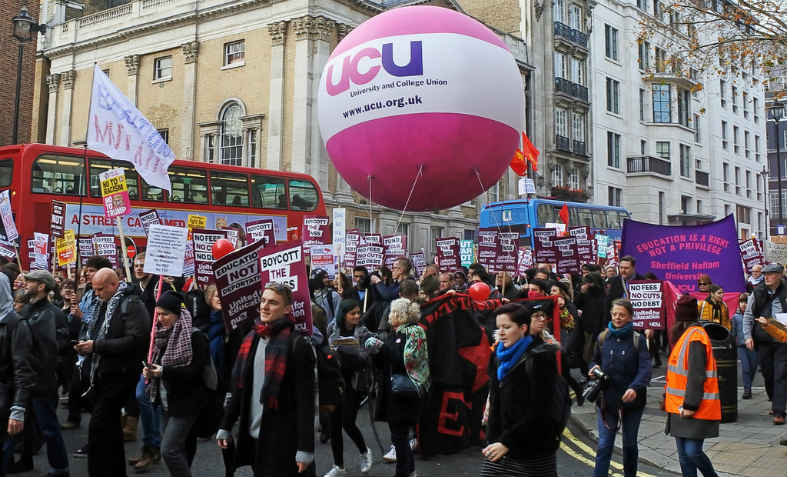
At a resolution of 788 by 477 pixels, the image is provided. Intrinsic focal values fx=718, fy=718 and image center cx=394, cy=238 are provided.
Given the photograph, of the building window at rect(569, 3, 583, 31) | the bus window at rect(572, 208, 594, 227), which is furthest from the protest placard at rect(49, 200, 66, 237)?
the building window at rect(569, 3, 583, 31)

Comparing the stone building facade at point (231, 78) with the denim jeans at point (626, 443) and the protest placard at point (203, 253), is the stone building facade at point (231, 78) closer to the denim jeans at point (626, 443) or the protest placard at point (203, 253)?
the protest placard at point (203, 253)

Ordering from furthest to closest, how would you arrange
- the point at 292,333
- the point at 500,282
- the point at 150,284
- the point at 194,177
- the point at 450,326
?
the point at 194,177 → the point at 500,282 → the point at 150,284 → the point at 450,326 → the point at 292,333


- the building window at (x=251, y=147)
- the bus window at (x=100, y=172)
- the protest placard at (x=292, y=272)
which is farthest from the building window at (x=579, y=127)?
the protest placard at (x=292, y=272)

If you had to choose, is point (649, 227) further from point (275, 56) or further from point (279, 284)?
point (275, 56)

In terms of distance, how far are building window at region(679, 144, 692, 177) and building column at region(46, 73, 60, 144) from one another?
40.9 m

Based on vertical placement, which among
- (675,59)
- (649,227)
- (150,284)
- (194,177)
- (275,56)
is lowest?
(150,284)

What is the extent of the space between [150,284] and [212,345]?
4.08 ft

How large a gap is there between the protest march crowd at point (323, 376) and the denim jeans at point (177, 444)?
0.04ft

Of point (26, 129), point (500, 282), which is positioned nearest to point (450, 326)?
point (500, 282)

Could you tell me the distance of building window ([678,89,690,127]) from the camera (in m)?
51.0

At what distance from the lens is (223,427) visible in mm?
4898

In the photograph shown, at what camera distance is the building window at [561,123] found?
44.2 metres

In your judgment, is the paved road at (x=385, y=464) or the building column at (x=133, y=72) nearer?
the paved road at (x=385, y=464)

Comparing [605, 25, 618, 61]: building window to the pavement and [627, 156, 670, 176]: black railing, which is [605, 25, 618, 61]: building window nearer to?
[627, 156, 670, 176]: black railing
